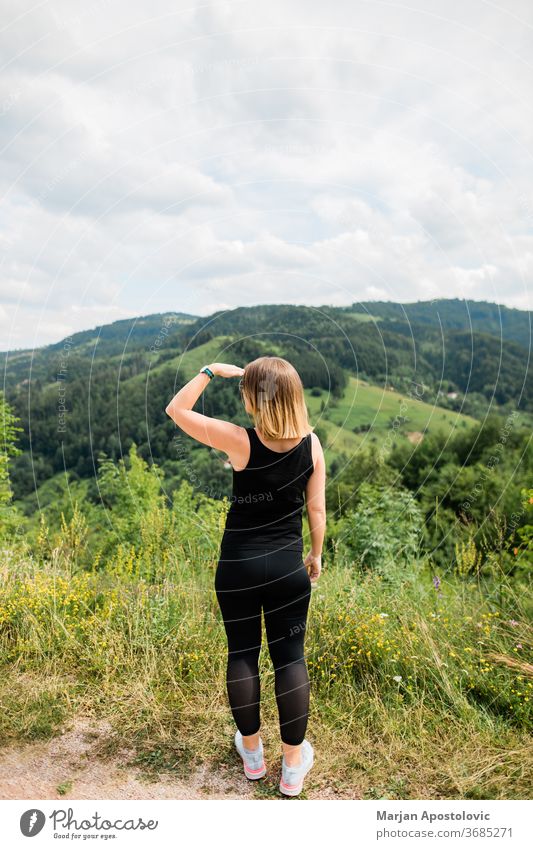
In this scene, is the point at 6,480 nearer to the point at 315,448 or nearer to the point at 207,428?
the point at 207,428

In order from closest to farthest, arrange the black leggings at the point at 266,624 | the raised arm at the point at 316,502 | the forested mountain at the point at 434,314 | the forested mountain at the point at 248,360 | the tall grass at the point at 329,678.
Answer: the black leggings at the point at 266,624
the raised arm at the point at 316,502
the tall grass at the point at 329,678
the forested mountain at the point at 434,314
the forested mountain at the point at 248,360

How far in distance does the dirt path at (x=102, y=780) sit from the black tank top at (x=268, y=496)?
1.37 m

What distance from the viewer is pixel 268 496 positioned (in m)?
2.59

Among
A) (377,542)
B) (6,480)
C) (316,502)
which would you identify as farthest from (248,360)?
(316,502)

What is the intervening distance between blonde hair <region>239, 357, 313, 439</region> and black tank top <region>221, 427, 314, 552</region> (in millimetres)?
94

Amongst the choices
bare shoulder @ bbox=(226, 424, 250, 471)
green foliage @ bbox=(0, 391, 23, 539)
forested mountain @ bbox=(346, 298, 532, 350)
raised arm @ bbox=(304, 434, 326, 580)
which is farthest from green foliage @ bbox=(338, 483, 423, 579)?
green foliage @ bbox=(0, 391, 23, 539)

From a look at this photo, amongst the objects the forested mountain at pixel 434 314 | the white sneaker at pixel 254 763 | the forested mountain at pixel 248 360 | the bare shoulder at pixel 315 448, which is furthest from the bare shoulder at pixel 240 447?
the forested mountain at pixel 434 314

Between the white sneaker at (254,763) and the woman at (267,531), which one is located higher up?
the woman at (267,531)

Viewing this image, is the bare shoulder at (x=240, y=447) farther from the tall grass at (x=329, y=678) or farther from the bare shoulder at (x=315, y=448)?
the tall grass at (x=329, y=678)

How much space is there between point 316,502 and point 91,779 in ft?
6.39

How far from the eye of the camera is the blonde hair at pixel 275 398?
2482mm

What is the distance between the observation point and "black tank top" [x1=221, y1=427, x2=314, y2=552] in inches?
101

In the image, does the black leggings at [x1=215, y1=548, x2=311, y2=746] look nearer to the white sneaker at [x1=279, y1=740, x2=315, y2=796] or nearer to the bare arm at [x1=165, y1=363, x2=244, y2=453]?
the white sneaker at [x1=279, y1=740, x2=315, y2=796]
